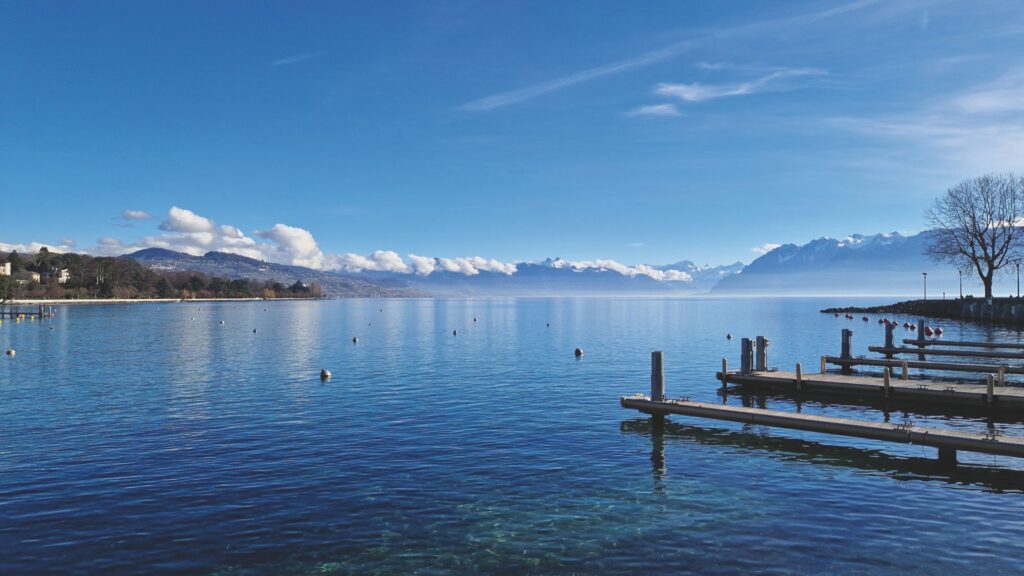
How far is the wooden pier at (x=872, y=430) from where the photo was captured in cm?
2062

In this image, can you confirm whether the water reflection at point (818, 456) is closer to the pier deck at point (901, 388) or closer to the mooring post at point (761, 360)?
the pier deck at point (901, 388)

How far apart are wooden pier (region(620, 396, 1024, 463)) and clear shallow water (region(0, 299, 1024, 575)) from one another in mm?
962

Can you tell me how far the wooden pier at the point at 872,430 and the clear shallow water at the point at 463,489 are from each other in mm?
962

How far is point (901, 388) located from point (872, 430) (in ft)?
47.9

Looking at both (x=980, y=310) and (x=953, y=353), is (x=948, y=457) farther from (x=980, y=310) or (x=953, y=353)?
(x=980, y=310)

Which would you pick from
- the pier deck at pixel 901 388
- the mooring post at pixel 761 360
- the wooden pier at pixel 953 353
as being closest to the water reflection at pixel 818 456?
the pier deck at pixel 901 388

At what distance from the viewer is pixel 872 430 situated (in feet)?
75.0

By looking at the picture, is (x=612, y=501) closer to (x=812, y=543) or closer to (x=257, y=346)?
(x=812, y=543)

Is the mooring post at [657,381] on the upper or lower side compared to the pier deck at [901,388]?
upper

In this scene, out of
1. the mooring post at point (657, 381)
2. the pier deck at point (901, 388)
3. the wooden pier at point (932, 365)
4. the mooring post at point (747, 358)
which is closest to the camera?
the mooring post at point (657, 381)

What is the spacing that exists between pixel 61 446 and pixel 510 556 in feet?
69.1

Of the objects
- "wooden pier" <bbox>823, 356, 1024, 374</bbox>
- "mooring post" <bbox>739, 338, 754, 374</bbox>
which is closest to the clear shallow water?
"mooring post" <bbox>739, 338, 754, 374</bbox>

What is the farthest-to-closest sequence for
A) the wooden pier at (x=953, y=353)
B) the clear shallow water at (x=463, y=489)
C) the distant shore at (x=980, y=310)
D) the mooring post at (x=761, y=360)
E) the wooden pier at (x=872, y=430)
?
the distant shore at (x=980, y=310) → the wooden pier at (x=953, y=353) → the mooring post at (x=761, y=360) → the wooden pier at (x=872, y=430) → the clear shallow water at (x=463, y=489)

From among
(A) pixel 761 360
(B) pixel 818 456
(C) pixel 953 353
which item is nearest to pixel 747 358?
(A) pixel 761 360
